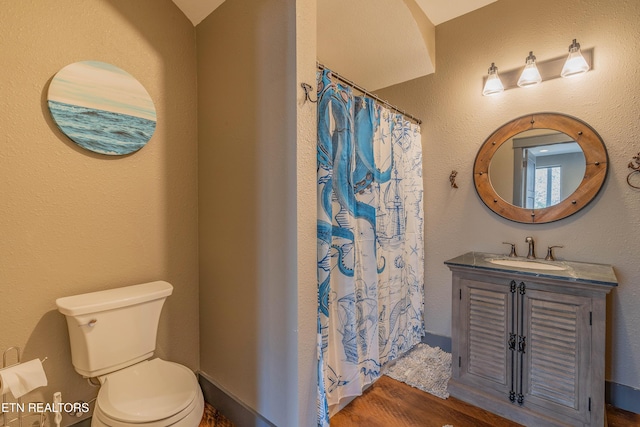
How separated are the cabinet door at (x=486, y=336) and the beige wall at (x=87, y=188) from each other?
1712 millimetres

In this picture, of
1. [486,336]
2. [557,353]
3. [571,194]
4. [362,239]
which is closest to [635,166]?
[571,194]

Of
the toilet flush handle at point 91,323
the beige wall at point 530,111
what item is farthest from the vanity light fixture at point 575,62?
the toilet flush handle at point 91,323

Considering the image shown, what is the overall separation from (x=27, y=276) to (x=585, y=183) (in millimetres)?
3095

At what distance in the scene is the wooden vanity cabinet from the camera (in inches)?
56.9

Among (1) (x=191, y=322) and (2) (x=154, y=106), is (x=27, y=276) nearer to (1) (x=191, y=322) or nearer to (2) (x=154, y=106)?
(1) (x=191, y=322)

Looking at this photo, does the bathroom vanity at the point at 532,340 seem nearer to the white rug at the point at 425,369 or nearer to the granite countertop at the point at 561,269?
the granite countertop at the point at 561,269

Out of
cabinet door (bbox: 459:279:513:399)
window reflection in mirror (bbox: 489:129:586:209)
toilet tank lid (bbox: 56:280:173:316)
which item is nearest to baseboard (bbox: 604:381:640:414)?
cabinet door (bbox: 459:279:513:399)

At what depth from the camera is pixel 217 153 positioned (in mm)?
1708

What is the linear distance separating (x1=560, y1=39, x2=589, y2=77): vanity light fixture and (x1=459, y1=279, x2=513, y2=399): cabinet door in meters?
1.38

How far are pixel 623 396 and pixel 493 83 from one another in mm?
2117

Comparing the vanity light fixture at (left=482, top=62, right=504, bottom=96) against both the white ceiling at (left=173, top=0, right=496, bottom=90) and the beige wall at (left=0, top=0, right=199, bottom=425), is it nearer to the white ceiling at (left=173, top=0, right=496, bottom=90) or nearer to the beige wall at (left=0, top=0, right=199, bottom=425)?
the white ceiling at (left=173, top=0, right=496, bottom=90)

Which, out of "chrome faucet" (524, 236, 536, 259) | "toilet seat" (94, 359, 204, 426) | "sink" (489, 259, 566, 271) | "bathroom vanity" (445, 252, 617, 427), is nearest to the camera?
"toilet seat" (94, 359, 204, 426)

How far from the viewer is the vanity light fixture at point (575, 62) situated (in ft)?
5.68

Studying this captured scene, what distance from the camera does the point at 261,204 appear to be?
4.71 feet
